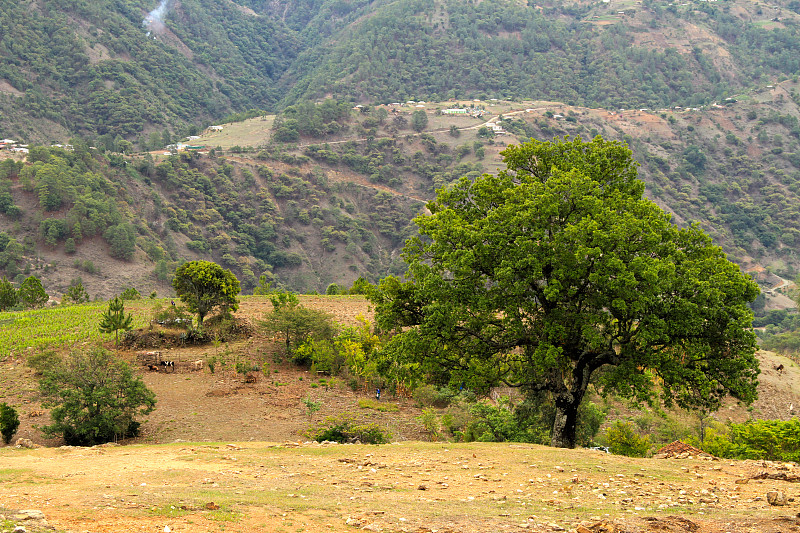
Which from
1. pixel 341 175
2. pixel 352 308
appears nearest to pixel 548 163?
pixel 352 308

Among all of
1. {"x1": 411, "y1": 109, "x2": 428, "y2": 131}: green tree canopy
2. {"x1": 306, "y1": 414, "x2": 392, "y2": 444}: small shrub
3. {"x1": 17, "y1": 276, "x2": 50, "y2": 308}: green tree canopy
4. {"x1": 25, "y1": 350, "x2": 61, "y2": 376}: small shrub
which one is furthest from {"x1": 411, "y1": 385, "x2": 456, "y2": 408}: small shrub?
{"x1": 411, "y1": 109, "x2": 428, "y2": 131}: green tree canopy

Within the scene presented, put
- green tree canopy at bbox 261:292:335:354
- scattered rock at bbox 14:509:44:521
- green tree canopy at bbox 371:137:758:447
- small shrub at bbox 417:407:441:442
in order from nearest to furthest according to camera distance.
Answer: scattered rock at bbox 14:509:44:521
green tree canopy at bbox 371:137:758:447
small shrub at bbox 417:407:441:442
green tree canopy at bbox 261:292:335:354

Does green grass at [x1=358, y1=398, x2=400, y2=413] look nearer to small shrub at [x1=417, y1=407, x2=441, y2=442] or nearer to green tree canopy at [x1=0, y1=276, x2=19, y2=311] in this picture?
small shrub at [x1=417, y1=407, x2=441, y2=442]

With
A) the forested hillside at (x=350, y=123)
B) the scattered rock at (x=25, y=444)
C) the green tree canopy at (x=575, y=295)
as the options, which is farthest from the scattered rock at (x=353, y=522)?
the forested hillside at (x=350, y=123)

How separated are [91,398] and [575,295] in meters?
12.2

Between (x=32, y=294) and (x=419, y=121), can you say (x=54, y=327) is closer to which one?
(x=32, y=294)

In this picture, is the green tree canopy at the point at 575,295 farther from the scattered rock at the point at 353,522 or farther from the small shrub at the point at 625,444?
the scattered rock at the point at 353,522

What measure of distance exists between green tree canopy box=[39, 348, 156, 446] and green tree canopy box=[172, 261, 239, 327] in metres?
10.1

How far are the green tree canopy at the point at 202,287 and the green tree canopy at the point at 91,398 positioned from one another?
10.1 m

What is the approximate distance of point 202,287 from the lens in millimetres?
26688

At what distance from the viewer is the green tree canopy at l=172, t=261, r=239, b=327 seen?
1037 inches

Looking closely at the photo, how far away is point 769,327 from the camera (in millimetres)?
74438

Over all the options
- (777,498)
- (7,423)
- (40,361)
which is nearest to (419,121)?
(40,361)

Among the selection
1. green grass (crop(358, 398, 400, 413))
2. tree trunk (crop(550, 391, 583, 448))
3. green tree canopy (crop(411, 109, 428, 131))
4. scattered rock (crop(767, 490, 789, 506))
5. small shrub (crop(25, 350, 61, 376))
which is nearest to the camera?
scattered rock (crop(767, 490, 789, 506))
